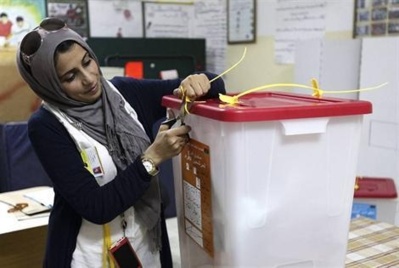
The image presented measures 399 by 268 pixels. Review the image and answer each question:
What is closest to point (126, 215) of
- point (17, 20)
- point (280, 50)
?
point (280, 50)

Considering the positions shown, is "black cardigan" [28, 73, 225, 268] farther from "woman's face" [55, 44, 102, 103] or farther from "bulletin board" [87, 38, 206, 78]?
"bulletin board" [87, 38, 206, 78]

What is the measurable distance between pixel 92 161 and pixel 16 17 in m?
2.67

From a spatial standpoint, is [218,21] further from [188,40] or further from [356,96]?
[356,96]

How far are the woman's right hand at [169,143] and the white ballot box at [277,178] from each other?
0.02 meters

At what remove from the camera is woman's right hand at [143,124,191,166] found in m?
0.87

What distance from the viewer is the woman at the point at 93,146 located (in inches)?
36.4

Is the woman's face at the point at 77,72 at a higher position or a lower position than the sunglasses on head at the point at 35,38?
lower

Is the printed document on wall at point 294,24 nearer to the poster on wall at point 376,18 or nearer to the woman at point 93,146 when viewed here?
the poster on wall at point 376,18

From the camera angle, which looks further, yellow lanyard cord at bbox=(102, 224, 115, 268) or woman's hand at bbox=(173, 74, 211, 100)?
yellow lanyard cord at bbox=(102, 224, 115, 268)

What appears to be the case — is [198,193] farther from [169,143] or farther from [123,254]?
[123,254]

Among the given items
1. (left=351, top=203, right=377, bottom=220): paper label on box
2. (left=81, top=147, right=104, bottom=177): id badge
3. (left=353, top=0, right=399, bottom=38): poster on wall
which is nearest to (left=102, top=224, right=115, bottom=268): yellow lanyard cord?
(left=81, top=147, right=104, bottom=177): id badge

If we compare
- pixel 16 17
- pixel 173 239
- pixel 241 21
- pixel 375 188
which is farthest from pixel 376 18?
pixel 16 17

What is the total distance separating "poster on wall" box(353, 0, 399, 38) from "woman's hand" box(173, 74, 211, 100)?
1.74 meters

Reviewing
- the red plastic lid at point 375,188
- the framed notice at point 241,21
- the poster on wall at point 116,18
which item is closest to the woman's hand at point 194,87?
the red plastic lid at point 375,188
